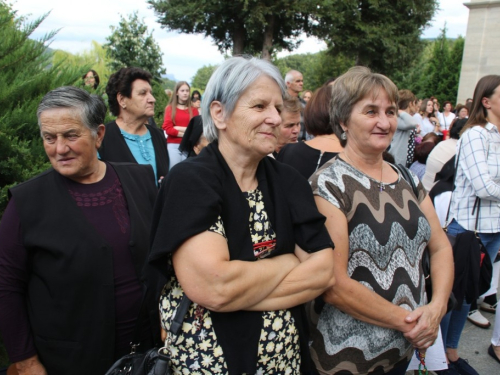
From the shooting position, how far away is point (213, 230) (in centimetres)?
151

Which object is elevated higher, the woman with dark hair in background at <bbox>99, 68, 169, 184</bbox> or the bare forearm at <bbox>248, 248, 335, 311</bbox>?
the woman with dark hair in background at <bbox>99, 68, 169, 184</bbox>

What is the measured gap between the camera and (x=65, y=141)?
6.87ft

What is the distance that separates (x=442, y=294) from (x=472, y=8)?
19585mm

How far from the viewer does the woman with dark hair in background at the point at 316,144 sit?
318 centimetres

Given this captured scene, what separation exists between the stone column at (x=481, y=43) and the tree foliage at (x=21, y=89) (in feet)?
61.1

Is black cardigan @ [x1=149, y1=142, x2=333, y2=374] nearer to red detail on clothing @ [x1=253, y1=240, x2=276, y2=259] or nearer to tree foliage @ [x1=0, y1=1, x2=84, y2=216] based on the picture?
red detail on clothing @ [x1=253, y1=240, x2=276, y2=259]

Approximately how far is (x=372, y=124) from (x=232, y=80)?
2.62ft

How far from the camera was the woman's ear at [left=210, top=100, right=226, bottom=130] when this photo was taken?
169 centimetres

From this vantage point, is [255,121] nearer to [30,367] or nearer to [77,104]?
[77,104]

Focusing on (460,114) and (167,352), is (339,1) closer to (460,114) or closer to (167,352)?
(460,114)

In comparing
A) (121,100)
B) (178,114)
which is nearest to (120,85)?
(121,100)

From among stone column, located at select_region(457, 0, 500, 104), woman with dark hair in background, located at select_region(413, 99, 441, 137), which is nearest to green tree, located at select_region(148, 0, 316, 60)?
stone column, located at select_region(457, 0, 500, 104)

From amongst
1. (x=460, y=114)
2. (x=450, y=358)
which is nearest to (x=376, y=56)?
(x=460, y=114)

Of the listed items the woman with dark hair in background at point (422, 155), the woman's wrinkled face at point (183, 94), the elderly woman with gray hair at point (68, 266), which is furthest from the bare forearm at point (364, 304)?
the woman's wrinkled face at point (183, 94)
